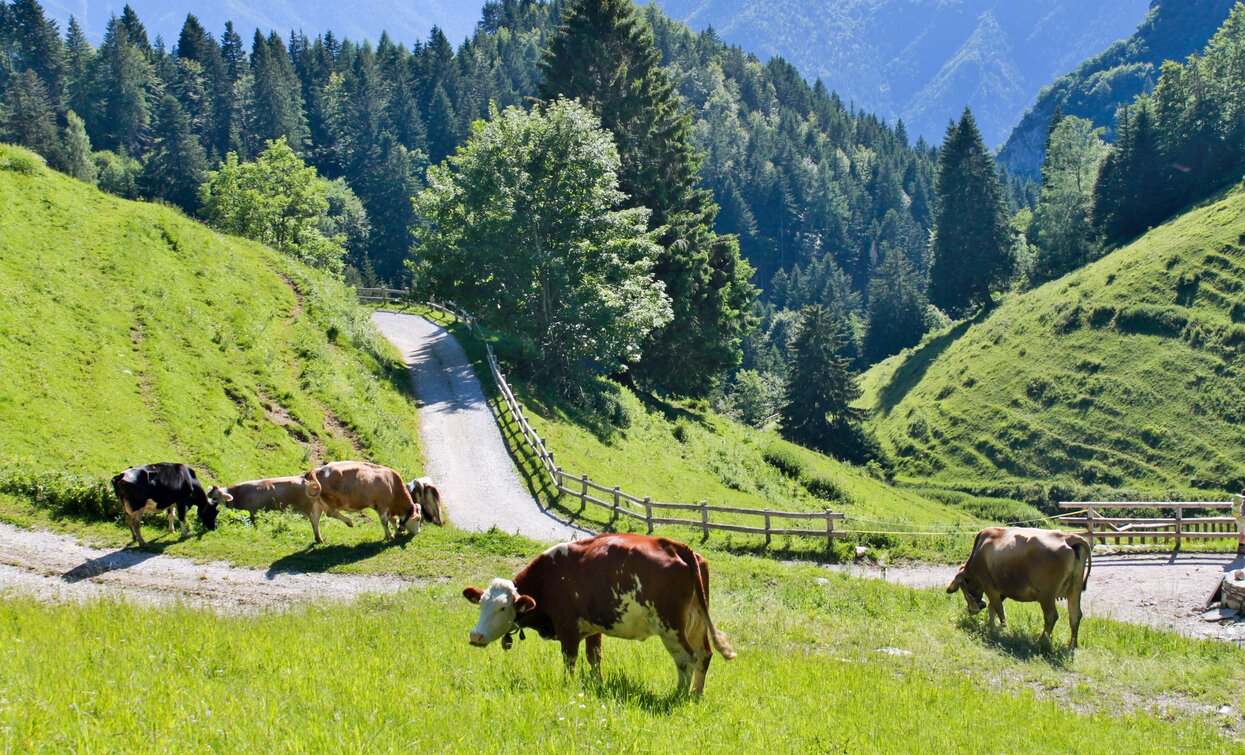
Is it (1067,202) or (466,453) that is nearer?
(466,453)

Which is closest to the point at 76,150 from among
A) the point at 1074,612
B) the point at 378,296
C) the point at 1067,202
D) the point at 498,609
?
the point at 378,296

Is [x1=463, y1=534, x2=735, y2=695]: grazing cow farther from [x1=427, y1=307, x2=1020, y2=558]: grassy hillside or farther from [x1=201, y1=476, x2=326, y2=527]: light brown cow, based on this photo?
[x1=427, y1=307, x2=1020, y2=558]: grassy hillside

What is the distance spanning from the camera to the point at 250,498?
21312 millimetres

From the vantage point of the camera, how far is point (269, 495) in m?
21.4

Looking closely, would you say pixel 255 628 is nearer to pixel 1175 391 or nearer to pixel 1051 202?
pixel 1175 391

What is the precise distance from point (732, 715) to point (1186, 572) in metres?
18.8

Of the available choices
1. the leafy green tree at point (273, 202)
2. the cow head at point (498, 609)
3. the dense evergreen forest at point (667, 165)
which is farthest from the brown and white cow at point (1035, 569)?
the leafy green tree at point (273, 202)

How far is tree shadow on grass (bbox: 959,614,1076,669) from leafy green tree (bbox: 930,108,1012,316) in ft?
285

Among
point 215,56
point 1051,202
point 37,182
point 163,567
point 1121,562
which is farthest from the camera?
point 215,56

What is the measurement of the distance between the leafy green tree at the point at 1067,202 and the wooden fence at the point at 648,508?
7034 centimetres

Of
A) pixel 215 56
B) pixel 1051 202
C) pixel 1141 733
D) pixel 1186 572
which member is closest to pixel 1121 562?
pixel 1186 572

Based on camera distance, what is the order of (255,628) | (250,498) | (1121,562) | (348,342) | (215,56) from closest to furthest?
(255,628) → (250,498) → (1121,562) → (348,342) → (215,56)

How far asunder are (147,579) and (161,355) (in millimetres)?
12248

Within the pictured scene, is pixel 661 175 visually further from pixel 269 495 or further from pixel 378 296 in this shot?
pixel 269 495
